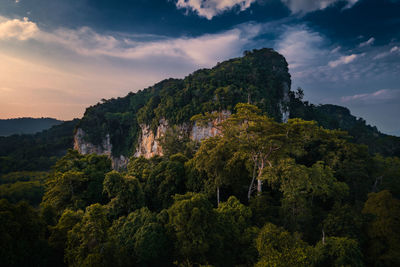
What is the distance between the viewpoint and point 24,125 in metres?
146

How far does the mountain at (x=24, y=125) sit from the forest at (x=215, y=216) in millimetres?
144938

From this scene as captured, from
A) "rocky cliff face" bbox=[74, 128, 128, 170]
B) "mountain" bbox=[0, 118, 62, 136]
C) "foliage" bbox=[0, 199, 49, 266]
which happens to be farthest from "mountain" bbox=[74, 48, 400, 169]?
"mountain" bbox=[0, 118, 62, 136]

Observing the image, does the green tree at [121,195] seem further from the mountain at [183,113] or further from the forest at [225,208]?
the mountain at [183,113]

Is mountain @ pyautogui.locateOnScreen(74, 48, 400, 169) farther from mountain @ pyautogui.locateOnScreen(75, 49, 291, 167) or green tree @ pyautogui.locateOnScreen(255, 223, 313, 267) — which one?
green tree @ pyautogui.locateOnScreen(255, 223, 313, 267)

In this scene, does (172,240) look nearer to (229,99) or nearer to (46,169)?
(229,99)

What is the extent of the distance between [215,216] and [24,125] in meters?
180

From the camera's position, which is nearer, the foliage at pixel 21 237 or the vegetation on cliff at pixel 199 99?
the foliage at pixel 21 237

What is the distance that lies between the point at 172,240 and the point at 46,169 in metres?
66.7

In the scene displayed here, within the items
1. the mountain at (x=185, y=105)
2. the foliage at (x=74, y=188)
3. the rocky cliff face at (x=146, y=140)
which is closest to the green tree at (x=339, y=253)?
the foliage at (x=74, y=188)

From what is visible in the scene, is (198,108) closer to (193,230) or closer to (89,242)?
(193,230)

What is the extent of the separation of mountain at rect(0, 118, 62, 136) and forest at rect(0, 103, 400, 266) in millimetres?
144938

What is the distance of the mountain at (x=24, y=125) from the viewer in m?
128

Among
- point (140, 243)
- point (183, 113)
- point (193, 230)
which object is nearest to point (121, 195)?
point (140, 243)

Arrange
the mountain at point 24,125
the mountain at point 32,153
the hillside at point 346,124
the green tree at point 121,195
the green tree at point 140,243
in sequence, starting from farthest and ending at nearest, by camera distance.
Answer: the mountain at point 24,125, the mountain at point 32,153, the hillside at point 346,124, the green tree at point 121,195, the green tree at point 140,243
